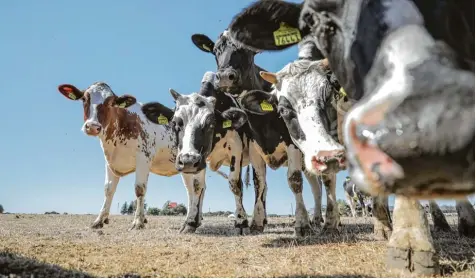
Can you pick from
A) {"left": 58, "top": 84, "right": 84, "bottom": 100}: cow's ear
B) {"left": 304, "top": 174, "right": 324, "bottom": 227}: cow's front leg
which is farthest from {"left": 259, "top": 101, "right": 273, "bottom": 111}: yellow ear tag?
{"left": 58, "top": 84, "right": 84, "bottom": 100}: cow's ear

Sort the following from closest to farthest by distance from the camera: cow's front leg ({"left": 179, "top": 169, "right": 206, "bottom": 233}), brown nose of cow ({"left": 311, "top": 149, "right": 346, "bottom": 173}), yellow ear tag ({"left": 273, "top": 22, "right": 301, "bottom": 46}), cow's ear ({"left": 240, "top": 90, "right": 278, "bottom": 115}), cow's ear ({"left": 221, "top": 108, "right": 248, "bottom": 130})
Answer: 1. yellow ear tag ({"left": 273, "top": 22, "right": 301, "bottom": 46})
2. brown nose of cow ({"left": 311, "top": 149, "right": 346, "bottom": 173})
3. cow's ear ({"left": 240, "top": 90, "right": 278, "bottom": 115})
4. cow's ear ({"left": 221, "top": 108, "right": 248, "bottom": 130})
5. cow's front leg ({"left": 179, "top": 169, "right": 206, "bottom": 233})

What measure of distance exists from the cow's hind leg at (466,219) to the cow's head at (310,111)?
1903mm

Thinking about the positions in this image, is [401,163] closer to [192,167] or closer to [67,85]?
[192,167]

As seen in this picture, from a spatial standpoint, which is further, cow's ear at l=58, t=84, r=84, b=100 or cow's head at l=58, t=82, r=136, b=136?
cow's ear at l=58, t=84, r=84, b=100

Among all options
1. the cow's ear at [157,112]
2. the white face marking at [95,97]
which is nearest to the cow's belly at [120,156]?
the white face marking at [95,97]

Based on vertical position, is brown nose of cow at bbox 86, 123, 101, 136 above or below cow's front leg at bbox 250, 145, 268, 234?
above

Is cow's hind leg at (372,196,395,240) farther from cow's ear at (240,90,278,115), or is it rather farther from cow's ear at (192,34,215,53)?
cow's ear at (192,34,215,53)

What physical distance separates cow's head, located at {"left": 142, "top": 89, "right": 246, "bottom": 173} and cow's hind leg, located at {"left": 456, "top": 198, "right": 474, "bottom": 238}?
3.91 m

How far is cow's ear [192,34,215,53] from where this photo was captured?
9.30 meters

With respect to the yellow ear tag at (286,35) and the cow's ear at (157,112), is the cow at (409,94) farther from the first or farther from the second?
the cow's ear at (157,112)

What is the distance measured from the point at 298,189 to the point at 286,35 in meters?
3.42

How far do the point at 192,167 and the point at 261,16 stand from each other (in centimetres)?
333

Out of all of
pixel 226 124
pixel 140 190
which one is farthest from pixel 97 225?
pixel 226 124

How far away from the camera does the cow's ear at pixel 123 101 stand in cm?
1005
